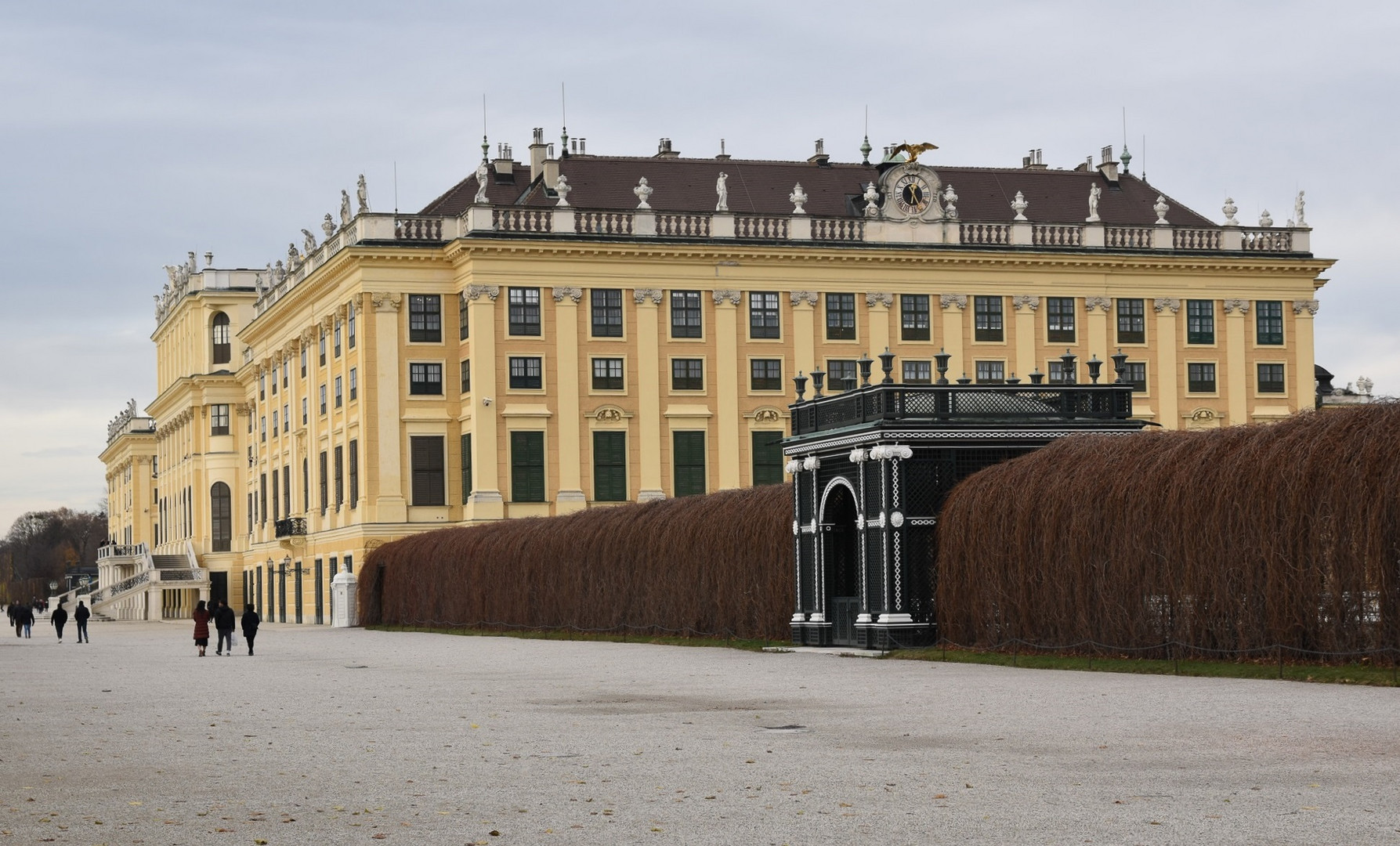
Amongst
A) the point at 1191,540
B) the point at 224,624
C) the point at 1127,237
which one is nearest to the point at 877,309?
the point at 1127,237

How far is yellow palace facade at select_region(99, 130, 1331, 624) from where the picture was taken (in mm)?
77312

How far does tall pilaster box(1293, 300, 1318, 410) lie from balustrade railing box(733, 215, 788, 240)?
2254cm

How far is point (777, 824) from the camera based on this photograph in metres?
12.9

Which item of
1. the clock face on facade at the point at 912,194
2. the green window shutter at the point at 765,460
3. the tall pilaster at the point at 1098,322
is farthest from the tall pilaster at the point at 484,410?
the tall pilaster at the point at 1098,322

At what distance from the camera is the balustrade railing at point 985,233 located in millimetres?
83125

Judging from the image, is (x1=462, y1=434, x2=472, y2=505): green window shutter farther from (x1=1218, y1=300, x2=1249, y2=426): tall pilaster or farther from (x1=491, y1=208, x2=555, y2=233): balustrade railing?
(x1=1218, y1=300, x2=1249, y2=426): tall pilaster

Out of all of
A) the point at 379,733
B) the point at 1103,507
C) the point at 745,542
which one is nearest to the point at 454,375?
the point at 745,542

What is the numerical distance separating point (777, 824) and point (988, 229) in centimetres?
7207

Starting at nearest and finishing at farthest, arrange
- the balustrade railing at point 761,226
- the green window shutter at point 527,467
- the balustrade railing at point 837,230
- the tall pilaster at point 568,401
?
1. the green window shutter at point 527,467
2. the tall pilaster at point 568,401
3. the balustrade railing at point 761,226
4. the balustrade railing at point 837,230

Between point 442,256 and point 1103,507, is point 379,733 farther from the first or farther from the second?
point 442,256

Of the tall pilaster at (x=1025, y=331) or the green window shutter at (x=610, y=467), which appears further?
the tall pilaster at (x=1025, y=331)

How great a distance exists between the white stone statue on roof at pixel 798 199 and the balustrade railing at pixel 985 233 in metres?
6.64

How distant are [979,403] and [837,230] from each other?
4452 cm

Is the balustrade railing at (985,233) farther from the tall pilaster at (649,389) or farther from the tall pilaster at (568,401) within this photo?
the tall pilaster at (568,401)
